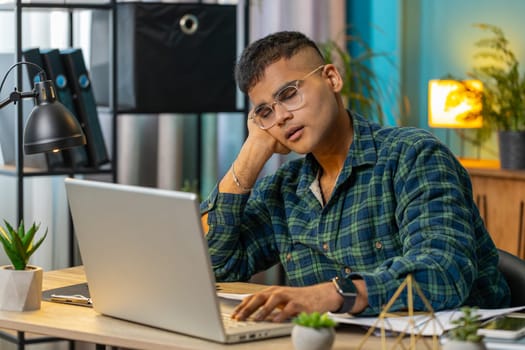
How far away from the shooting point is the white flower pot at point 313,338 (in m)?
1.59

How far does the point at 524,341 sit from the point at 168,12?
215cm

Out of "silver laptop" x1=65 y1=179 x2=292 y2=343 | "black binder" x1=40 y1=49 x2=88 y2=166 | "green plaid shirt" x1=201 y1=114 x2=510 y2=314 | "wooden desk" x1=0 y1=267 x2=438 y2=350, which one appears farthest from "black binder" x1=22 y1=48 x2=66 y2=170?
"silver laptop" x1=65 y1=179 x2=292 y2=343

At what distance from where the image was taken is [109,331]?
180 centimetres

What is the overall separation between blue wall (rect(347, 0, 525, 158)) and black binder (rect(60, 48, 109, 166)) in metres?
1.85

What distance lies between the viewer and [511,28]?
4582 mm

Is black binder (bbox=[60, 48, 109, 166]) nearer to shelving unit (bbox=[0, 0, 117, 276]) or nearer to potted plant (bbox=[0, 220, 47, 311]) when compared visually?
shelving unit (bbox=[0, 0, 117, 276])

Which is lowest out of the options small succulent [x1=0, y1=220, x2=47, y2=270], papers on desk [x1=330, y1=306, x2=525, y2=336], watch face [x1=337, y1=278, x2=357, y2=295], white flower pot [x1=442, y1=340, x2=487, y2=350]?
papers on desk [x1=330, y1=306, x2=525, y2=336]

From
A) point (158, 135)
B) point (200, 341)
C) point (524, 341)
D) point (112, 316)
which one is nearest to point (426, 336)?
point (524, 341)

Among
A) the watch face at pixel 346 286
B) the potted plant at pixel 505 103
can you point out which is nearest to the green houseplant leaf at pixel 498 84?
the potted plant at pixel 505 103

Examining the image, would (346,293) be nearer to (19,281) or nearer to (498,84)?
(19,281)

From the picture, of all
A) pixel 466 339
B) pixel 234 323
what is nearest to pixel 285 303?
pixel 234 323

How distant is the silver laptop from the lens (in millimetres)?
1646

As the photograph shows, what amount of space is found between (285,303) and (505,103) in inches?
104

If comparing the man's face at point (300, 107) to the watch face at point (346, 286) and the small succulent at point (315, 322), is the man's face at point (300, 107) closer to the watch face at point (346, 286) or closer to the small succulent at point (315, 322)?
A: the watch face at point (346, 286)
